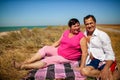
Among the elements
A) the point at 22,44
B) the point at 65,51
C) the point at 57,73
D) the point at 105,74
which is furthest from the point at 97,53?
the point at 22,44

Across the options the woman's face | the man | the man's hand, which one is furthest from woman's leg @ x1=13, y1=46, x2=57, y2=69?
the man's hand

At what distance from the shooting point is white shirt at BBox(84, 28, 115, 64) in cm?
264

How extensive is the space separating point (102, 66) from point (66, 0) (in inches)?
36.7

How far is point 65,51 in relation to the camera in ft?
9.16

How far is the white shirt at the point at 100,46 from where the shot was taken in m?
2.64

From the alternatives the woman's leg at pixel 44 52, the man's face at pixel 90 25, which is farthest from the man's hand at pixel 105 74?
the woman's leg at pixel 44 52

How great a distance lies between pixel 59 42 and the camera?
2.86 meters

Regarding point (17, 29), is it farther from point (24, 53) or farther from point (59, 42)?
point (59, 42)

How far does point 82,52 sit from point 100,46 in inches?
8.9

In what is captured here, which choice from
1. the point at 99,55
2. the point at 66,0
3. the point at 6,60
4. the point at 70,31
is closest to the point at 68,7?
the point at 66,0

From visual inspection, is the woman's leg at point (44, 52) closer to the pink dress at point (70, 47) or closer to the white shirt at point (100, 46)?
the pink dress at point (70, 47)

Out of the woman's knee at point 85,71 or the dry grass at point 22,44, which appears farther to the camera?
the dry grass at point 22,44

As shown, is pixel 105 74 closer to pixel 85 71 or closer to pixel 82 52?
pixel 85 71

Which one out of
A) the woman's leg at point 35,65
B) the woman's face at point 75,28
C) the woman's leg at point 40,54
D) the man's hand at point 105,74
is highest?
the woman's face at point 75,28
